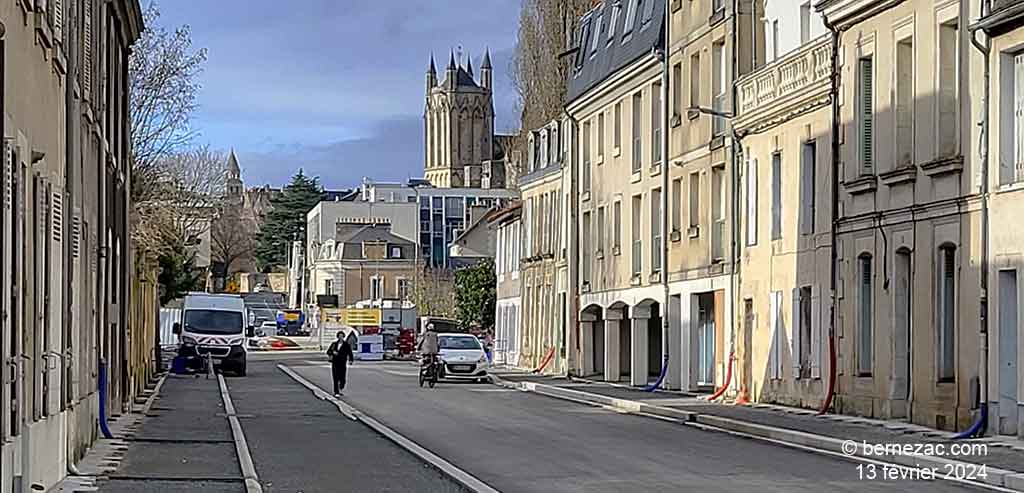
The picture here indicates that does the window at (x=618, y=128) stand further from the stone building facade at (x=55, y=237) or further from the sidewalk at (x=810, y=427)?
the stone building facade at (x=55, y=237)

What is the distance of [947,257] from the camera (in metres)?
26.6

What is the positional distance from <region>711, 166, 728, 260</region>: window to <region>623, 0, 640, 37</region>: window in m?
9.65

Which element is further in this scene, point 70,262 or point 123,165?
point 123,165

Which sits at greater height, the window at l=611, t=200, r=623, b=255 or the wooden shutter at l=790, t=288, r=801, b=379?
the window at l=611, t=200, r=623, b=255

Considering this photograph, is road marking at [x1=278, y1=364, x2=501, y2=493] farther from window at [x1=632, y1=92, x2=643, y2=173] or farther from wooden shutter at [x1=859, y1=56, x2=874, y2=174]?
window at [x1=632, y1=92, x2=643, y2=173]

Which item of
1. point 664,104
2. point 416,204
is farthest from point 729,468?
point 416,204

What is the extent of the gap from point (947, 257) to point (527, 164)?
39608mm

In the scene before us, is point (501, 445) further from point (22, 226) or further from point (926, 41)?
point (22, 226)

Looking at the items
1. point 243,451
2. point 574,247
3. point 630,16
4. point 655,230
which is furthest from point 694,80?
point 243,451

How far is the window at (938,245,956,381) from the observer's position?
2641 centimetres

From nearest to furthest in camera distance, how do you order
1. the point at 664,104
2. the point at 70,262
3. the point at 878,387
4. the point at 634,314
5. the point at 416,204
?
the point at 70,262, the point at 878,387, the point at 664,104, the point at 634,314, the point at 416,204

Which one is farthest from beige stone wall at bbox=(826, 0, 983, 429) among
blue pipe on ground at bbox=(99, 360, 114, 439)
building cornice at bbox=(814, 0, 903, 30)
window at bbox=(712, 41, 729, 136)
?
blue pipe on ground at bbox=(99, 360, 114, 439)

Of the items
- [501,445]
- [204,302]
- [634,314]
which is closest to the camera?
[501,445]

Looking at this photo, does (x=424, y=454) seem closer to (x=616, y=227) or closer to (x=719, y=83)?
(x=719, y=83)
